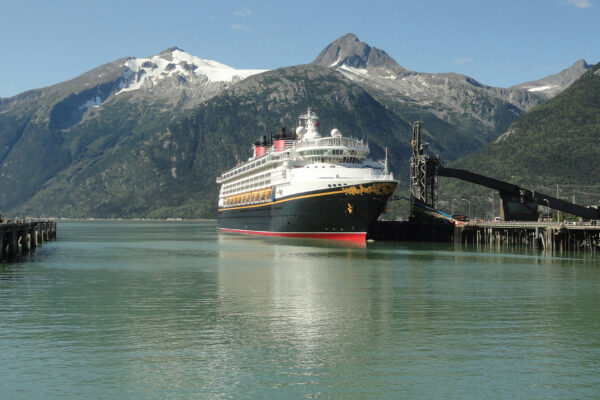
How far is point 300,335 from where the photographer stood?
101ft

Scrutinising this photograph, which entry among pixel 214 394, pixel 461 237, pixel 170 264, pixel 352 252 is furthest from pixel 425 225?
pixel 214 394

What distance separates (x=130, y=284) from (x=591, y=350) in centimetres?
3455

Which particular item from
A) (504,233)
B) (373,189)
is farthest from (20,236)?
(504,233)

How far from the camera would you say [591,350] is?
2781 cm

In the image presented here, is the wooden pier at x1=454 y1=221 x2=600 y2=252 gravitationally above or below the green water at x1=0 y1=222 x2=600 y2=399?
above

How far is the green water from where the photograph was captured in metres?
22.8

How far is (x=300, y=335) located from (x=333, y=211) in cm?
7098

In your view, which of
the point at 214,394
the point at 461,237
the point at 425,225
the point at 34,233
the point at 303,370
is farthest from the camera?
the point at 425,225

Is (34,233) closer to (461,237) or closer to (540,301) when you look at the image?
(461,237)

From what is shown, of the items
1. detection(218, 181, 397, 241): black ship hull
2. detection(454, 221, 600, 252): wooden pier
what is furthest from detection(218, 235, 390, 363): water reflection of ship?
detection(454, 221, 600, 252): wooden pier

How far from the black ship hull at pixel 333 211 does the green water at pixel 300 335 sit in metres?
39.1

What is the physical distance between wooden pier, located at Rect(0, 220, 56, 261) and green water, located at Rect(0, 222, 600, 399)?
16044 millimetres

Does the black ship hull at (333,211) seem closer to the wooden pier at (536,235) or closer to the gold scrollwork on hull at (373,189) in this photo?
the gold scrollwork on hull at (373,189)

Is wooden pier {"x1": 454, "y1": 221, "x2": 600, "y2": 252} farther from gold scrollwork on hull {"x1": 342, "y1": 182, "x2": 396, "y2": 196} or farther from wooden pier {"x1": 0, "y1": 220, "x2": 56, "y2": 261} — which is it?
wooden pier {"x1": 0, "y1": 220, "x2": 56, "y2": 261}
